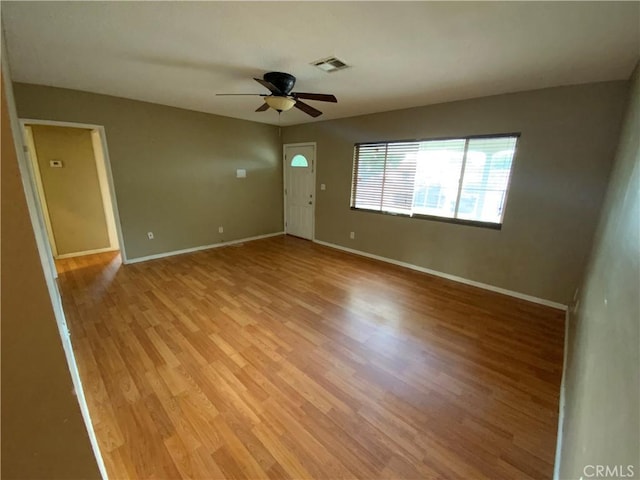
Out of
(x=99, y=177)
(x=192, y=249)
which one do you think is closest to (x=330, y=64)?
(x=192, y=249)

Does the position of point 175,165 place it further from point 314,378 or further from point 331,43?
point 314,378

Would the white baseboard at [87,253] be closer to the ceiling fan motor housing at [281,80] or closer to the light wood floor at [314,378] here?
the light wood floor at [314,378]

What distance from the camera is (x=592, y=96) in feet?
8.43

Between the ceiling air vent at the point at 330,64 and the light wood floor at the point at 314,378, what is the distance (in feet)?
8.11

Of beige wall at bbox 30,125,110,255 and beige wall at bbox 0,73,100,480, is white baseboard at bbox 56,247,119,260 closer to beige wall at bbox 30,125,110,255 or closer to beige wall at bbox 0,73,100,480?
beige wall at bbox 30,125,110,255

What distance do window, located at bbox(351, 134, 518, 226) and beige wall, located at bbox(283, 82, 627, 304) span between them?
0.13m

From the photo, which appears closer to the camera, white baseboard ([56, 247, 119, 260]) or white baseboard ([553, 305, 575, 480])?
white baseboard ([553, 305, 575, 480])

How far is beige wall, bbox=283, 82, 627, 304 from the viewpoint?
8.63ft

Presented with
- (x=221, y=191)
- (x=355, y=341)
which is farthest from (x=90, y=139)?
(x=355, y=341)

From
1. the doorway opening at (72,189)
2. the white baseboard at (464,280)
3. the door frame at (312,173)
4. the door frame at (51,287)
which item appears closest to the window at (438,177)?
the white baseboard at (464,280)

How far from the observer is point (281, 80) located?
8.44ft

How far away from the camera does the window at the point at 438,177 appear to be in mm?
3252

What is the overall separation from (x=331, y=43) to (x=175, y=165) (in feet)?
11.5

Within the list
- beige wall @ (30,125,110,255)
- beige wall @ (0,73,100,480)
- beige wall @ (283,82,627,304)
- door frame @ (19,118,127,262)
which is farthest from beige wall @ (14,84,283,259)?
beige wall @ (0,73,100,480)
